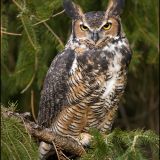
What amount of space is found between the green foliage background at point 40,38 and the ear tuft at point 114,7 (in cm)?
24

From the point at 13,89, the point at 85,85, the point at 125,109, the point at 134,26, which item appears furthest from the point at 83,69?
the point at 125,109

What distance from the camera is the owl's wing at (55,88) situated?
365 centimetres

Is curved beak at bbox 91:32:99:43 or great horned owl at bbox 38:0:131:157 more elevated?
curved beak at bbox 91:32:99:43

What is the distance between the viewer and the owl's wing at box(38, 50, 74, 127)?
144 inches

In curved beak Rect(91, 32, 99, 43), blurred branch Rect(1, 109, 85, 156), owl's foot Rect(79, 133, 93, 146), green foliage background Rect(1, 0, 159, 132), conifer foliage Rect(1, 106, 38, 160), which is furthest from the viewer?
owl's foot Rect(79, 133, 93, 146)

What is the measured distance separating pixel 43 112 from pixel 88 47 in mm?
525

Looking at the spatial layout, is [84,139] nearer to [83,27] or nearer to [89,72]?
[89,72]

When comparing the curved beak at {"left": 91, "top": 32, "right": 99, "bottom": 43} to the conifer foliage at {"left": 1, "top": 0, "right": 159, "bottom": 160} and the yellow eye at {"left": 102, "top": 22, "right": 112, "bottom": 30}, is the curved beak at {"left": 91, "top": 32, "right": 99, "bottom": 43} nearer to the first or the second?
the yellow eye at {"left": 102, "top": 22, "right": 112, "bottom": 30}

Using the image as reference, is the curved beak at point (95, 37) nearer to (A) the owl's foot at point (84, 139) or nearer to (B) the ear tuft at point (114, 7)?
(B) the ear tuft at point (114, 7)

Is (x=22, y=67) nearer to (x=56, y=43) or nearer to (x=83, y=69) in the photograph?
(x=56, y=43)

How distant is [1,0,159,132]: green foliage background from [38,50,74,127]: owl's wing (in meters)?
0.12

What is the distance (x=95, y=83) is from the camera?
139 inches

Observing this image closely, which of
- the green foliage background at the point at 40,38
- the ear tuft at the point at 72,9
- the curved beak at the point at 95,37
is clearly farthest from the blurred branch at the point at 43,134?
the ear tuft at the point at 72,9

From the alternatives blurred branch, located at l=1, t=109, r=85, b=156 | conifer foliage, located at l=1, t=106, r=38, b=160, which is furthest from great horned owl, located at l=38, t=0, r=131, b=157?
conifer foliage, located at l=1, t=106, r=38, b=160
